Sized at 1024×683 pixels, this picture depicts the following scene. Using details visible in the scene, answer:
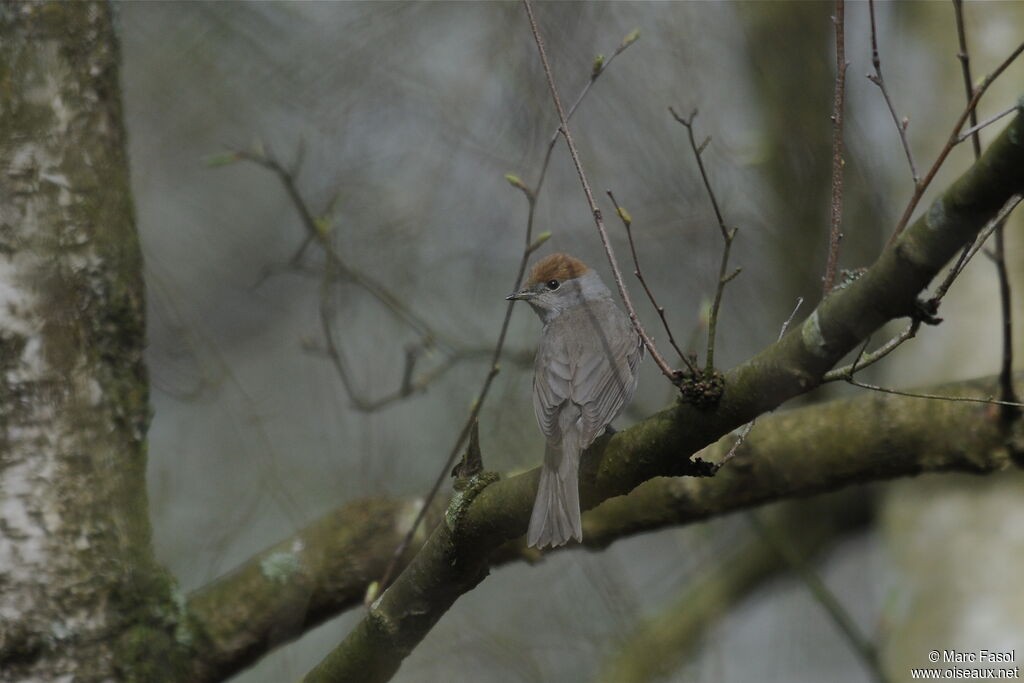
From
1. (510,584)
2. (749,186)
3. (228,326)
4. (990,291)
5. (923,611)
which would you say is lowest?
(923,611)

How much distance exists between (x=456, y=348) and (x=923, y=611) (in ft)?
11.1

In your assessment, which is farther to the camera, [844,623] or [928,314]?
[844,623]

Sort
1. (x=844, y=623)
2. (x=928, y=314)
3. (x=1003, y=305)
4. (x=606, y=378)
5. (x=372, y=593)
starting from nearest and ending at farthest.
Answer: (x=928, y=314)
(x=1003, y=305)
(x=372, y=593)
(x=606, y=378)
(x=844, y=623)

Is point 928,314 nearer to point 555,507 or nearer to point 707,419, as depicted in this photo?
point 707,419

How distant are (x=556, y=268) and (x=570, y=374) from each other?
1163 mm

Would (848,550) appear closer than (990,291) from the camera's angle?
No

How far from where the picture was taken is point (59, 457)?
3.62 meters

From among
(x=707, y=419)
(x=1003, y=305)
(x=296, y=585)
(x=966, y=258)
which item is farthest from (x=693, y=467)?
(x=296, y=585)

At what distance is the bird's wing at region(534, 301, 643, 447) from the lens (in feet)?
12.1

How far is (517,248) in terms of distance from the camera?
249 inches

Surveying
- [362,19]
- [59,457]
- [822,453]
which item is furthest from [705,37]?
[59,457]

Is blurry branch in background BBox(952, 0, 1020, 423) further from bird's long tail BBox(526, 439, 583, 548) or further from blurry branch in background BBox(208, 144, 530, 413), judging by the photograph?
blurry branch in background BBox(208, 144, 530, 413)

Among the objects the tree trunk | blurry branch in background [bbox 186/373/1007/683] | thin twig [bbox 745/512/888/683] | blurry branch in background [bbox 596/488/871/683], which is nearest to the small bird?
blurry branch in background [bbox 186/373/1007/683]

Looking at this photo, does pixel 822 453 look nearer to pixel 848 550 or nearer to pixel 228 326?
pixel 848 550
